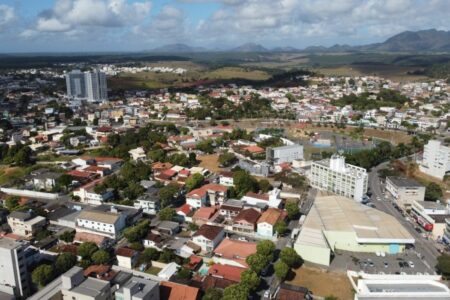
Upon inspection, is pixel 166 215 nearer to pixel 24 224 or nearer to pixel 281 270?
pixel 24 224

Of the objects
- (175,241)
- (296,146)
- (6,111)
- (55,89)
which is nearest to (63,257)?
(175,241)

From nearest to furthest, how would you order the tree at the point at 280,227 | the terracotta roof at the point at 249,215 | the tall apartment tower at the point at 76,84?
the tree at the point at 280,227
the terracotta roof at the point at 249,215
the tall apartment tower at the point at 76,84

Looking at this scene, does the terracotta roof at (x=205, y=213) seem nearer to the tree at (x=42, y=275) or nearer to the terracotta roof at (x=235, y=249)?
the terracotta roof at (x=235, y=249)

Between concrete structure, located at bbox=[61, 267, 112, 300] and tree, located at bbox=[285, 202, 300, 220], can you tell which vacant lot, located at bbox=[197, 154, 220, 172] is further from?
concrete structure, located at bbox=[61, 267, 112, 300]

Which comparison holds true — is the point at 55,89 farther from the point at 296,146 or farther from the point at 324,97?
the point at 296,146

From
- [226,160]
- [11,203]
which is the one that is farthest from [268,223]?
[11,203]

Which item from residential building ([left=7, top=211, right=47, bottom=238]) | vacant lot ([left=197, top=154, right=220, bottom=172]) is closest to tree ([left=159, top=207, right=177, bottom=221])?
residential building ([left=7, top=211, right=47, bottom=238])

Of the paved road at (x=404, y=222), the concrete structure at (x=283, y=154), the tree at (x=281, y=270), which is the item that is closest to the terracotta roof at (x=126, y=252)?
the tree at (x=281, y=270)
